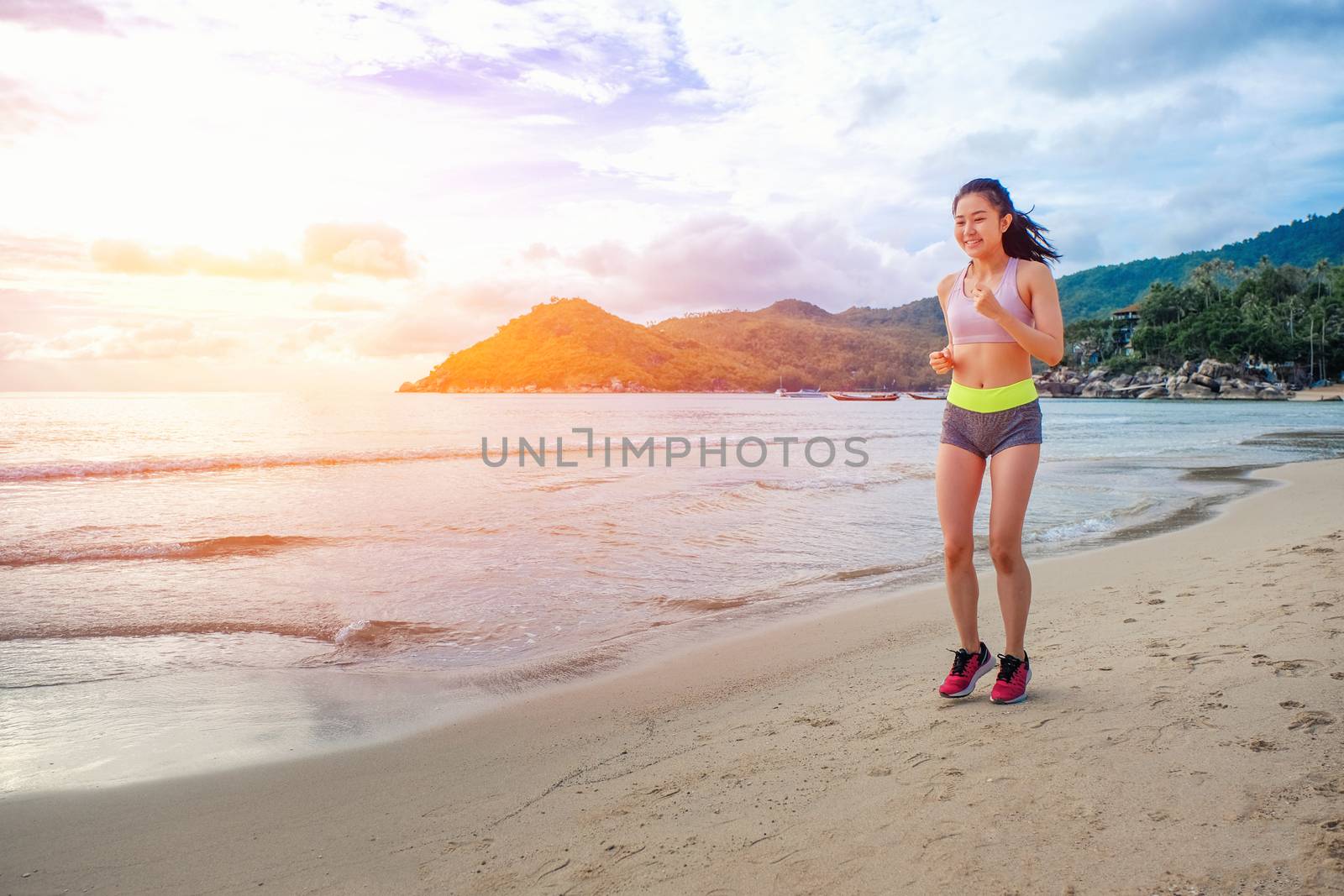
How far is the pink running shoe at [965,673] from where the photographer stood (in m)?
3.46

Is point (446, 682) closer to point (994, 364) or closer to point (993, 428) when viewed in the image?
point (993, 428)

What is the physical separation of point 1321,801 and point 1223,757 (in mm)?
340

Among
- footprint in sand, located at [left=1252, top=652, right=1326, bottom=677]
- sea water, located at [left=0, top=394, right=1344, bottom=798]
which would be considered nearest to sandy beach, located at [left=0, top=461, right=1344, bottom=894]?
footprint in sand, located at [left=1252, top=652, right=1326, bottom=677]

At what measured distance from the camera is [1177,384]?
86.3m

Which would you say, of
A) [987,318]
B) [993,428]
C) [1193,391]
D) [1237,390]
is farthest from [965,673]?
[1193,391]

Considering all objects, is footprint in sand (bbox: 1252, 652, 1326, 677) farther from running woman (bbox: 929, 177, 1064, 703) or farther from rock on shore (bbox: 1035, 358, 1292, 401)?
rock on shore (bbox: 1035, 358, 1292, 401)

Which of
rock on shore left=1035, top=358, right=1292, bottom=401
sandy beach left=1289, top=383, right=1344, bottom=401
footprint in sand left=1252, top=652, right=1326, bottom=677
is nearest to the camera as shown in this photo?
footprint in sand left=1252, top=652, right=1326, bottom=677

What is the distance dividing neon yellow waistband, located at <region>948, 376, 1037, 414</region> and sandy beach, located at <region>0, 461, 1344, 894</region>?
124cm

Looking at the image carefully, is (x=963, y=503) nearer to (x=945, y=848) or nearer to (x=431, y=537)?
(x=945, y=848)

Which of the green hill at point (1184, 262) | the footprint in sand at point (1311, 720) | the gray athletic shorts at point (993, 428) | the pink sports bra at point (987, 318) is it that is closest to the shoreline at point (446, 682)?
the gray athletic shorts at point (993, 428)

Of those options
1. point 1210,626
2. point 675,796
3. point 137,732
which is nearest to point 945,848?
point 675,796

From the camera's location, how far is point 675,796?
8.98 ft

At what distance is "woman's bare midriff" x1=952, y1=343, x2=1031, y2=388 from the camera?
10.8 feet

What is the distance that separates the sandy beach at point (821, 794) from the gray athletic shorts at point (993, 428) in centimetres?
108
